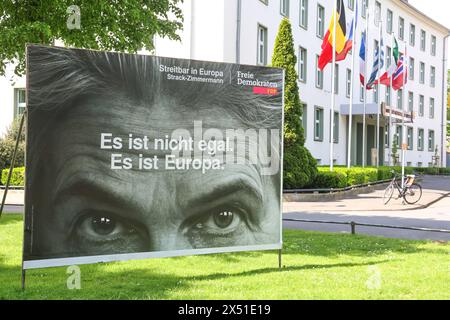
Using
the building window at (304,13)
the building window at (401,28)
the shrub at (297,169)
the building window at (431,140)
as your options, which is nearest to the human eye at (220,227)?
the shrub at (297,169)

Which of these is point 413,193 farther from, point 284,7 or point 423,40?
point 423,40

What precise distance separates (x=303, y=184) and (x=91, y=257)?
16.7 m

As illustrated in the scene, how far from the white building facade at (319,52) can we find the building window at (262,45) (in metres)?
0.05

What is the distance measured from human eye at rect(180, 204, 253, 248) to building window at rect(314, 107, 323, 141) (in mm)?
28588

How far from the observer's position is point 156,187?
6.87 metres

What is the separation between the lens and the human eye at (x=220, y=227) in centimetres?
711

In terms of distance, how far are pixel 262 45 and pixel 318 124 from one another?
8672mm

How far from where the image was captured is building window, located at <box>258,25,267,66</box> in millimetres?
28969

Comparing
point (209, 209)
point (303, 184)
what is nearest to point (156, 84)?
point (209, 209)

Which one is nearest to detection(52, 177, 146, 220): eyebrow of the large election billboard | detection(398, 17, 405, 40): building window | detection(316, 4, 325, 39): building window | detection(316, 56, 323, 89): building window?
the large election billboard

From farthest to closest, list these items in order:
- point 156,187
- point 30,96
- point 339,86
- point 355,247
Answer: point 339,86 < point 355,247 < point 156,187 < point 30,96

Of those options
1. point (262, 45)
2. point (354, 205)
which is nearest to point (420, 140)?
point (262, 45)

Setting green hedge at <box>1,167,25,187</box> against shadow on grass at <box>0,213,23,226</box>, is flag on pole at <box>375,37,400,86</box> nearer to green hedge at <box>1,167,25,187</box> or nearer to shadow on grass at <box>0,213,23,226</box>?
green hedge at <box>1,167,25,187</box>

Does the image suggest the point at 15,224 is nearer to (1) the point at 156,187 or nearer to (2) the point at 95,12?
(2) the point at 95,12
